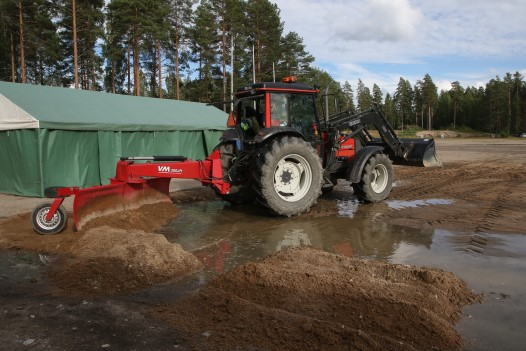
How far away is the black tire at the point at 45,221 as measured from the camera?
6387 millimetres

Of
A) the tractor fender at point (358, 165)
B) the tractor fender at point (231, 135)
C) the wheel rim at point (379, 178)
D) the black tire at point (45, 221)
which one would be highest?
the tractor fender at point (231, 135)

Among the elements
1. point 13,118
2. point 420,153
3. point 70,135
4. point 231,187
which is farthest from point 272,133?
point 13,118

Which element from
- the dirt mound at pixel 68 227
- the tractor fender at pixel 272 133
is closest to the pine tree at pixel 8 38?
the dirt mound at pixel 68 227

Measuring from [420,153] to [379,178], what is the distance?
2.02m

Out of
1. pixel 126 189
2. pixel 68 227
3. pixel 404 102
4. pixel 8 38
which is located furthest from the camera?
pixel 404 102

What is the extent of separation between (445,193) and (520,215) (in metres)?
2.74

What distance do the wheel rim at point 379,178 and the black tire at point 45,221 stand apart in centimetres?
620

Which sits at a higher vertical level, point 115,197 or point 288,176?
point 288,176

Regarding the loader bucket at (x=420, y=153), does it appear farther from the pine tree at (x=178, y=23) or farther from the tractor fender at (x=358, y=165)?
the pine tree at (x=178, y=23)

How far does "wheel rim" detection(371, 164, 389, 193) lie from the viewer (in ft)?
31.0

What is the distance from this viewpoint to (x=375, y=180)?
31.4 feet

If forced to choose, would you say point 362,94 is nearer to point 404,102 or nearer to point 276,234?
point 404,102

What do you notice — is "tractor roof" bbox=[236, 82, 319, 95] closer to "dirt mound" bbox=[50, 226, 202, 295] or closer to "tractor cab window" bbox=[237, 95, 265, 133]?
"tractor cab window" bbox=[237, 95, 265, 133]

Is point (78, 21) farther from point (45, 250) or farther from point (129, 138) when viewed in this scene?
point (45, 250)
